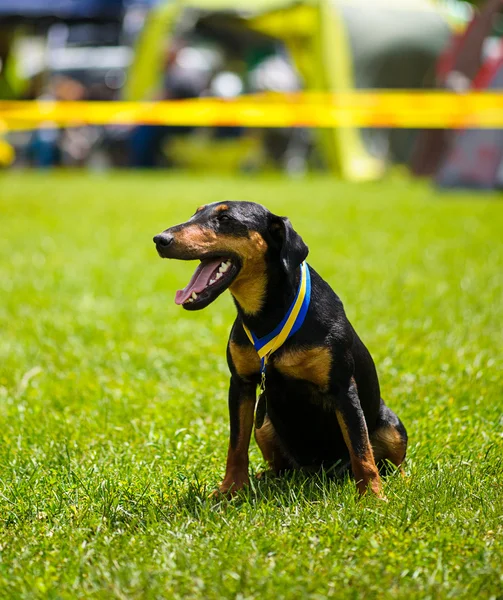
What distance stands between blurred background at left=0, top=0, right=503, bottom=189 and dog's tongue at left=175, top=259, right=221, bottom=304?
12308mm

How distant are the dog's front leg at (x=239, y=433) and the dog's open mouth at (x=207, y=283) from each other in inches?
15.9

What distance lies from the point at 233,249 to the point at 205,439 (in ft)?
3.79

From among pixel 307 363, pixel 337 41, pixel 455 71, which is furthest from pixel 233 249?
pixel 337 41

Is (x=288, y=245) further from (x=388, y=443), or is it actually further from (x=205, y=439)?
(x=205, y=439)

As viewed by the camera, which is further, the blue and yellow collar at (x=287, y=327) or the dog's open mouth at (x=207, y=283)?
the blue and yellow collar at (x=287, y=327)

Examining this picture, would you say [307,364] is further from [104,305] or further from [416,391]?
[104,305]

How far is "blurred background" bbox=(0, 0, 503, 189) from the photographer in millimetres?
16969

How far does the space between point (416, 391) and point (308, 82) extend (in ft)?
45.8

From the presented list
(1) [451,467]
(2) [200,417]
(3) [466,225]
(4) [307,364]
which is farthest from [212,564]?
(3) [466,225]

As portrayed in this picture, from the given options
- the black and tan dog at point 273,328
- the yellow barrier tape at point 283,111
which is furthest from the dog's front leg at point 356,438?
the yellow barrier tape at point 283,111

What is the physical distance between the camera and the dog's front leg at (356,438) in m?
2.99

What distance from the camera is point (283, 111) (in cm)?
1602

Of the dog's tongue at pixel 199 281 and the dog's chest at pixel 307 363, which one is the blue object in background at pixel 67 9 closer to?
the dog's tongue at pixel 199 281

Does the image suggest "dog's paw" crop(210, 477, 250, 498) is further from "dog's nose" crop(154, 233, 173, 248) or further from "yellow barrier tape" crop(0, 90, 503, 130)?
"yellow barrier tape" crop(0, 90, 503, 130)
